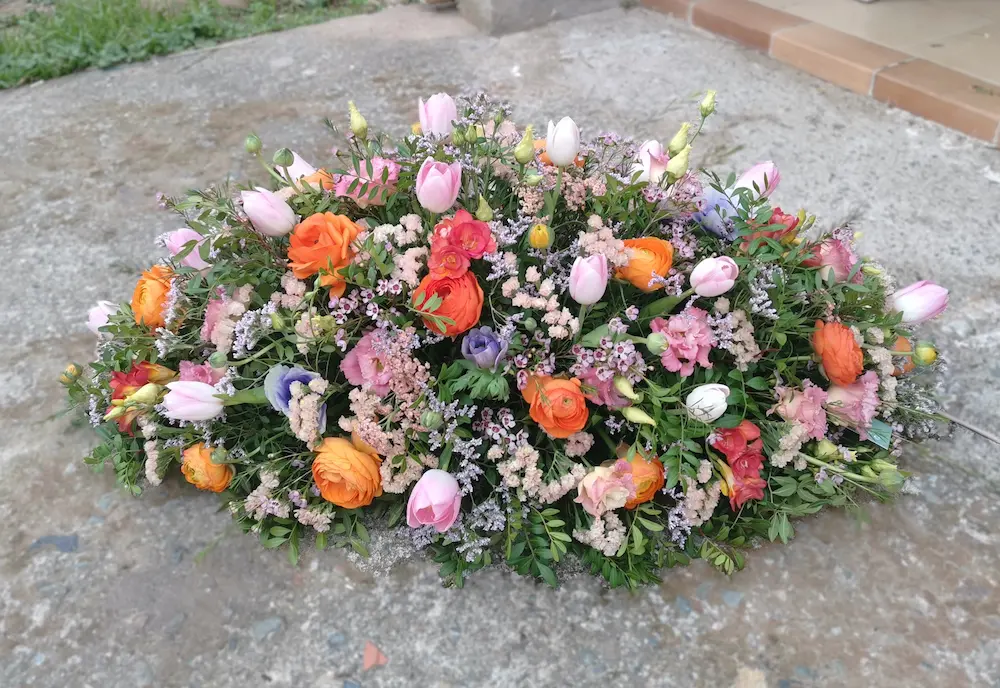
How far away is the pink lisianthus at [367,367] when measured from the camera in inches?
55.6

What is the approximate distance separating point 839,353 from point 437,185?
820 mm

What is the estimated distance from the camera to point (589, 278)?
4.27 feet

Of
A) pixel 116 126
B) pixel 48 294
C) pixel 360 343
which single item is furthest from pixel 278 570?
pixel 116 126

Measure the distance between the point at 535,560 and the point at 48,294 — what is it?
170cm

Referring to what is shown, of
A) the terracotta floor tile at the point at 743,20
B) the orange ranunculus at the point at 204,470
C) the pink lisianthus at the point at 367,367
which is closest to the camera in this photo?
the pink lisianthus at the point at 367,367

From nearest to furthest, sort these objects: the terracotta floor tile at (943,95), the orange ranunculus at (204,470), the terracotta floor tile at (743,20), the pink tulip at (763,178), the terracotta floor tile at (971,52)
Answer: the orange ranunculus at (204,470) → the pink tulip at (763,178) → the terracotta floor tile at (943,95) → the terracotta floor tile at (971,52) → the terracotta floor tile at (743,20)

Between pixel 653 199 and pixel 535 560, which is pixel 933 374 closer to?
pixel 653 199

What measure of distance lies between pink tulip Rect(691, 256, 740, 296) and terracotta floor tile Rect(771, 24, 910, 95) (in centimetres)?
223

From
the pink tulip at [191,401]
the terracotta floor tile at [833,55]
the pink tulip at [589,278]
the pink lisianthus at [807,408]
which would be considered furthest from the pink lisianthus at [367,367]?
the terracotta floor tile at [833,55]

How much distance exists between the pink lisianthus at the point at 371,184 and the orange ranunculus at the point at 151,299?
440mm

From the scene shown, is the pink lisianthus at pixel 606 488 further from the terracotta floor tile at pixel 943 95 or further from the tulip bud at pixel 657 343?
the terracotta floor tile at pixel 943 95

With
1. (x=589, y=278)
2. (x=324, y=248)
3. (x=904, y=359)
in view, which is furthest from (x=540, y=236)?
(x=904, y=359)

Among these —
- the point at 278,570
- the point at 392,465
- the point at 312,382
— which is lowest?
the point at 278,570

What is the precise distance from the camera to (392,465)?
142cm
